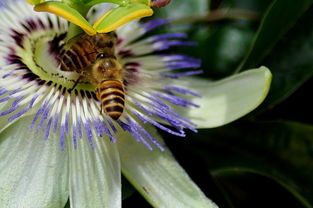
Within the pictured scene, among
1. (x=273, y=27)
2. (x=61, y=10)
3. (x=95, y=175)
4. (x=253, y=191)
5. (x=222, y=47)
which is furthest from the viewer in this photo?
(x=222, y=47)

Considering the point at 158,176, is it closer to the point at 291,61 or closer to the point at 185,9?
the point at 291,61

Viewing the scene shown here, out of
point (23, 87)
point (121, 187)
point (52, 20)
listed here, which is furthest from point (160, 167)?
point (52, 20)

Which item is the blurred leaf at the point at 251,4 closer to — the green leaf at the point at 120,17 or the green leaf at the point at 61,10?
the green leaf at the point at 120,17

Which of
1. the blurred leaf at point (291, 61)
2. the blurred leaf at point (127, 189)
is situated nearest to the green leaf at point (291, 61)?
the blurred leaf at point (291, 61)

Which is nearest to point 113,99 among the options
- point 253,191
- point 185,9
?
point 253,191

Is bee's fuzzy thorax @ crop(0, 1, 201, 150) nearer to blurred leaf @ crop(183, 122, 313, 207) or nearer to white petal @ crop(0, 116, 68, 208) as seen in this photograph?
white petal @ crop(0, 116, 68, 208)

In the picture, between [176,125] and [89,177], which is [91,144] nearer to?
[89,177]
